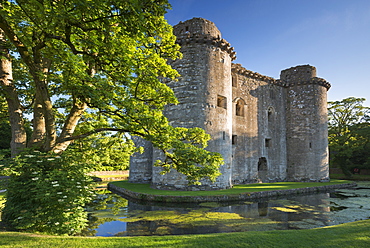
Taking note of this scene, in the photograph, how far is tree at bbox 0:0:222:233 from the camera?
13.8 ft

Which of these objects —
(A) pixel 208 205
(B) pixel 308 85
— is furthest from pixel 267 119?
(A) pixel 208 205

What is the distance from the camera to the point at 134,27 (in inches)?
164

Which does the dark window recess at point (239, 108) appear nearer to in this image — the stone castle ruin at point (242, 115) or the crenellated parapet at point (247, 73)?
the stone castle ruin at point (242, 115)

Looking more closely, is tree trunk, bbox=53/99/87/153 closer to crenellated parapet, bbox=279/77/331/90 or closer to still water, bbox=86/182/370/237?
still water, bbox=86/182/370/237

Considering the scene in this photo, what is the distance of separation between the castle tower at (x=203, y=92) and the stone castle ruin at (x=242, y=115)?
0.06 meters

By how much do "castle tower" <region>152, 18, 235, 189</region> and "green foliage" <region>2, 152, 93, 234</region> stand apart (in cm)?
837

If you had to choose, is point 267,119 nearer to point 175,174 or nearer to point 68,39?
point 175,174

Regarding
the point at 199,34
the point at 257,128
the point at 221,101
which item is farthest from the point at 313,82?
the point at 199,34

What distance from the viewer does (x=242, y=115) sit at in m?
19.1

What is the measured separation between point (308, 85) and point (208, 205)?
1786 cm


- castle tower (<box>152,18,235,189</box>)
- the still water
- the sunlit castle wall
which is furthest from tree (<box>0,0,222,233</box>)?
the sunlit castle wall

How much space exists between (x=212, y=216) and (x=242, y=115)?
12.2m

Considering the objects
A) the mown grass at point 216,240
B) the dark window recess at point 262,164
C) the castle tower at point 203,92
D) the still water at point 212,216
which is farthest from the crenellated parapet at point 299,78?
the mown grass at point 216,240

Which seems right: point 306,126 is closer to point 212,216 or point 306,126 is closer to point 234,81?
point 234,81
